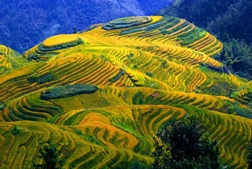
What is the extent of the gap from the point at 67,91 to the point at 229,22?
43826mm

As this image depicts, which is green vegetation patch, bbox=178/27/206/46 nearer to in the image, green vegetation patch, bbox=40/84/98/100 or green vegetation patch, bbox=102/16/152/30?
green vegetation patch, bbox=102/16/152/30

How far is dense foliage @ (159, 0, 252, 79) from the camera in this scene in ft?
168

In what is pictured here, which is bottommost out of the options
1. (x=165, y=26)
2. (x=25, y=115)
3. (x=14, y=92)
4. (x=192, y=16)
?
(x=25, y=115)

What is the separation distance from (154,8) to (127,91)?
10969 cm

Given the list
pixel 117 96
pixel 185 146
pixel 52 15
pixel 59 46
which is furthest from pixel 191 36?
pixel 52 15

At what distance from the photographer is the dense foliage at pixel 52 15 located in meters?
113

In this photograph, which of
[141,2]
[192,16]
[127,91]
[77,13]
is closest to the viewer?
[127,91]

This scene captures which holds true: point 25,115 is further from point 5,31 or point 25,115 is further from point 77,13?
point 77,13

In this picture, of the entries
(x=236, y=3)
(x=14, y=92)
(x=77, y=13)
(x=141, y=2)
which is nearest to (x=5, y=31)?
(x=77, y=13)

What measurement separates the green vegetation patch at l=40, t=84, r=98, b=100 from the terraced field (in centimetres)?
7

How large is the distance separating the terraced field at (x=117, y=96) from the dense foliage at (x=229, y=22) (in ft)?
9.30

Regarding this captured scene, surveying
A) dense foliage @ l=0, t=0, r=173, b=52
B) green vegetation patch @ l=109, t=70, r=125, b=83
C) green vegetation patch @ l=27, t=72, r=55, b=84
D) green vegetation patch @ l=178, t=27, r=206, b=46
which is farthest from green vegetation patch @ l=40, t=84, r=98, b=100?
dense foliage @ l=0, t=0, r=173, b=52

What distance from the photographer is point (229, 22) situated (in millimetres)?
67312

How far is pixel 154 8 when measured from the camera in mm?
138000
